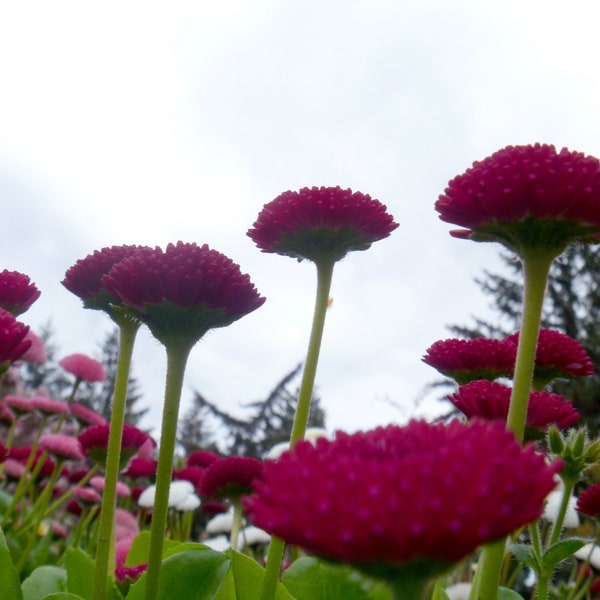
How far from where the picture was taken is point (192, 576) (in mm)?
1122

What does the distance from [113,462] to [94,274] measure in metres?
0.32

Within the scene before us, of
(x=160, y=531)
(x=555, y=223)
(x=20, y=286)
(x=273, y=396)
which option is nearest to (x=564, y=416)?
(x=555, y=223)

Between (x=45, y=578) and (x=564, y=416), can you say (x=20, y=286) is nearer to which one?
(x=45, y=578)

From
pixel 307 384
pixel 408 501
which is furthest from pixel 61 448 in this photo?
pixel 408 501

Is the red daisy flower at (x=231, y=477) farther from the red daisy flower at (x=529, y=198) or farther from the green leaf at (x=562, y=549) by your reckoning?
the red daisy flower at (x=529, y=198)

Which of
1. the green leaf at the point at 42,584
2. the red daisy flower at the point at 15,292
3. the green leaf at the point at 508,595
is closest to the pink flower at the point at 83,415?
the green leaf at the point at 42,584

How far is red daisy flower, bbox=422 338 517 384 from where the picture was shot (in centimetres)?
138

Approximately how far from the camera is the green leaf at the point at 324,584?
4.03ft

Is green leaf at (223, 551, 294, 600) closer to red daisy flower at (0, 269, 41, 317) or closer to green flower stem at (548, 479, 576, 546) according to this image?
green flower stem at (548, 479, 576, 546)

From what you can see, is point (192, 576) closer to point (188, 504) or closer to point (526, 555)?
point (526, 555)

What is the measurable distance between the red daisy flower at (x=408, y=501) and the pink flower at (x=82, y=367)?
267 centimetres

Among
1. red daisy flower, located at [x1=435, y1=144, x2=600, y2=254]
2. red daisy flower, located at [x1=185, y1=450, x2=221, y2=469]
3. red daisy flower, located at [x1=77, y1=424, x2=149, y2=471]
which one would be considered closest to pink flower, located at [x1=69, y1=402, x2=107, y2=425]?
red daisy flower, located at [x1=185, y1=450, x2=221, y2=469]

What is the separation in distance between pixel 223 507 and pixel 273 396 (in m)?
4.70

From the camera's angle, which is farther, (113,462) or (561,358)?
(561,358)
